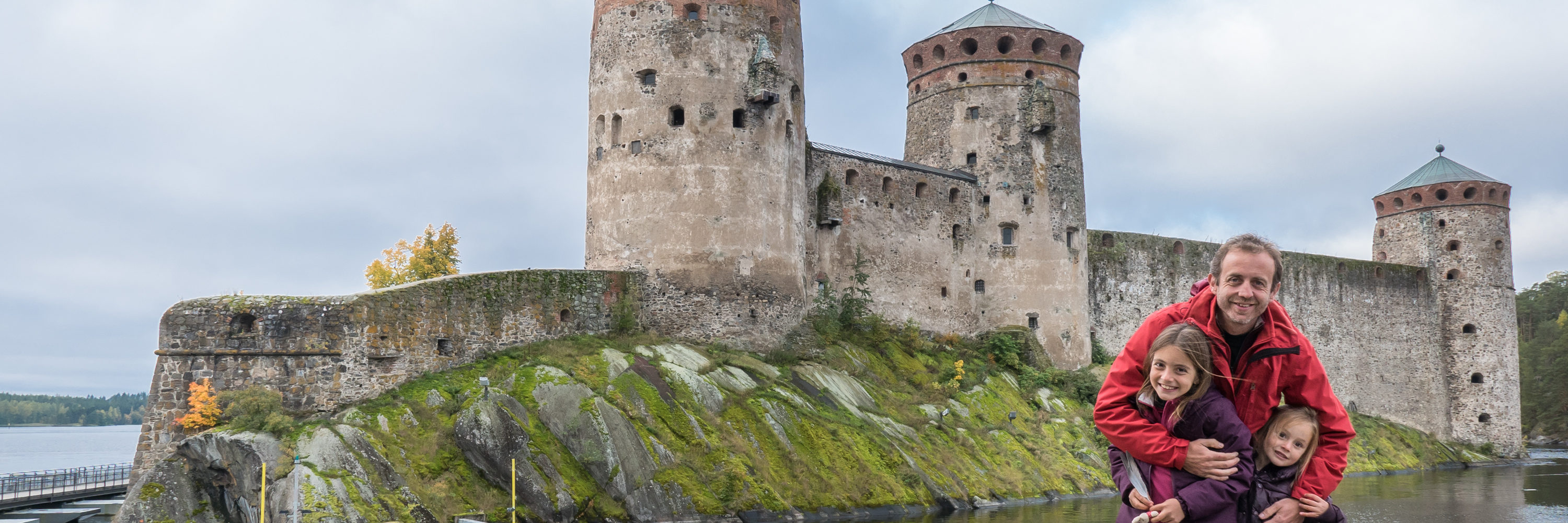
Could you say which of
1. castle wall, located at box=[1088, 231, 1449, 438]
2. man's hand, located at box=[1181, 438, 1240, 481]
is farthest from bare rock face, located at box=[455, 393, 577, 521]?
castle wall, located at box=[1088, 231, 1449, 438]

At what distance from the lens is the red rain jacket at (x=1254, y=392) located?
19.4 ft

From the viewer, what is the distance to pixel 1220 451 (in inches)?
230

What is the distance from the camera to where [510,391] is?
24.8 m

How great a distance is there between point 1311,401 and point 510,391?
68.4ft

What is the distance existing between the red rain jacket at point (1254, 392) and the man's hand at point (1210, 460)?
0.16ft

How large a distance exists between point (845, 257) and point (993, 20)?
37.7 ft

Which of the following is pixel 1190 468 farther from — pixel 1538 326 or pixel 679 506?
pixel 1538 326

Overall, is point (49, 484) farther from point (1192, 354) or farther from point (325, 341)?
point (1192, 354)

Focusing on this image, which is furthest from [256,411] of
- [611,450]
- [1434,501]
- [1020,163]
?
[1434,501]

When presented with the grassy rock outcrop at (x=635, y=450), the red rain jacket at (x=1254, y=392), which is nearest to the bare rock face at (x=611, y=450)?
the grassy rock outcrop at (x=635, y=450)

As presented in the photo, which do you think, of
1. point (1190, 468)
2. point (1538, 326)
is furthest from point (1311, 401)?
point (1538, 326)

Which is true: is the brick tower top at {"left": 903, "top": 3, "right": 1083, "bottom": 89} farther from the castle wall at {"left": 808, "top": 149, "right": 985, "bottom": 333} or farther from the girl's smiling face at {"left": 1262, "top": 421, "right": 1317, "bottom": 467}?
→ the girl's smiling face at {"left": 1262, "top": 421, "right": 1317, "bottom": 467}

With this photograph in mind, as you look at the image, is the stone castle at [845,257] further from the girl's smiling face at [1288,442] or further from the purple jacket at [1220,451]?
the girl's smiling face at [1288,442]

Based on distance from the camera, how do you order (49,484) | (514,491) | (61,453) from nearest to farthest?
1. (514,491)
2. (49,484)
3. (61,453)
